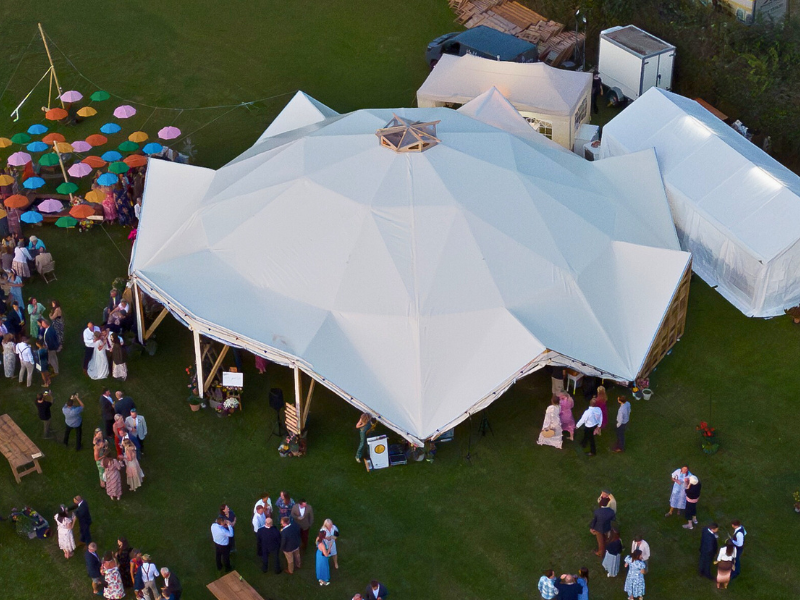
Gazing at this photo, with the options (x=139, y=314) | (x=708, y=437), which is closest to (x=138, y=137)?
(x=139, y=314)

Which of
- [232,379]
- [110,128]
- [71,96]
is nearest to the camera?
[232,379]

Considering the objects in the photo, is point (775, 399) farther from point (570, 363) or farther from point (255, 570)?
point (255, 570)

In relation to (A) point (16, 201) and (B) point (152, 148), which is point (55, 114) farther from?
(A) point (16, 201)

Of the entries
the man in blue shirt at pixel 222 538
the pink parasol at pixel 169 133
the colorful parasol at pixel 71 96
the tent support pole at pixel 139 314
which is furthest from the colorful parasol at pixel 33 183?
the man in blue shirt at pixel 222 538

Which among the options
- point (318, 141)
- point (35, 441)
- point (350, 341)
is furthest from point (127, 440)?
point (318, 141)

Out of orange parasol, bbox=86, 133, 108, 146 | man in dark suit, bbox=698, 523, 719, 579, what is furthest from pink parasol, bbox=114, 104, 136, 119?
man in dark suit, bbox=698, 523, 719, 579
